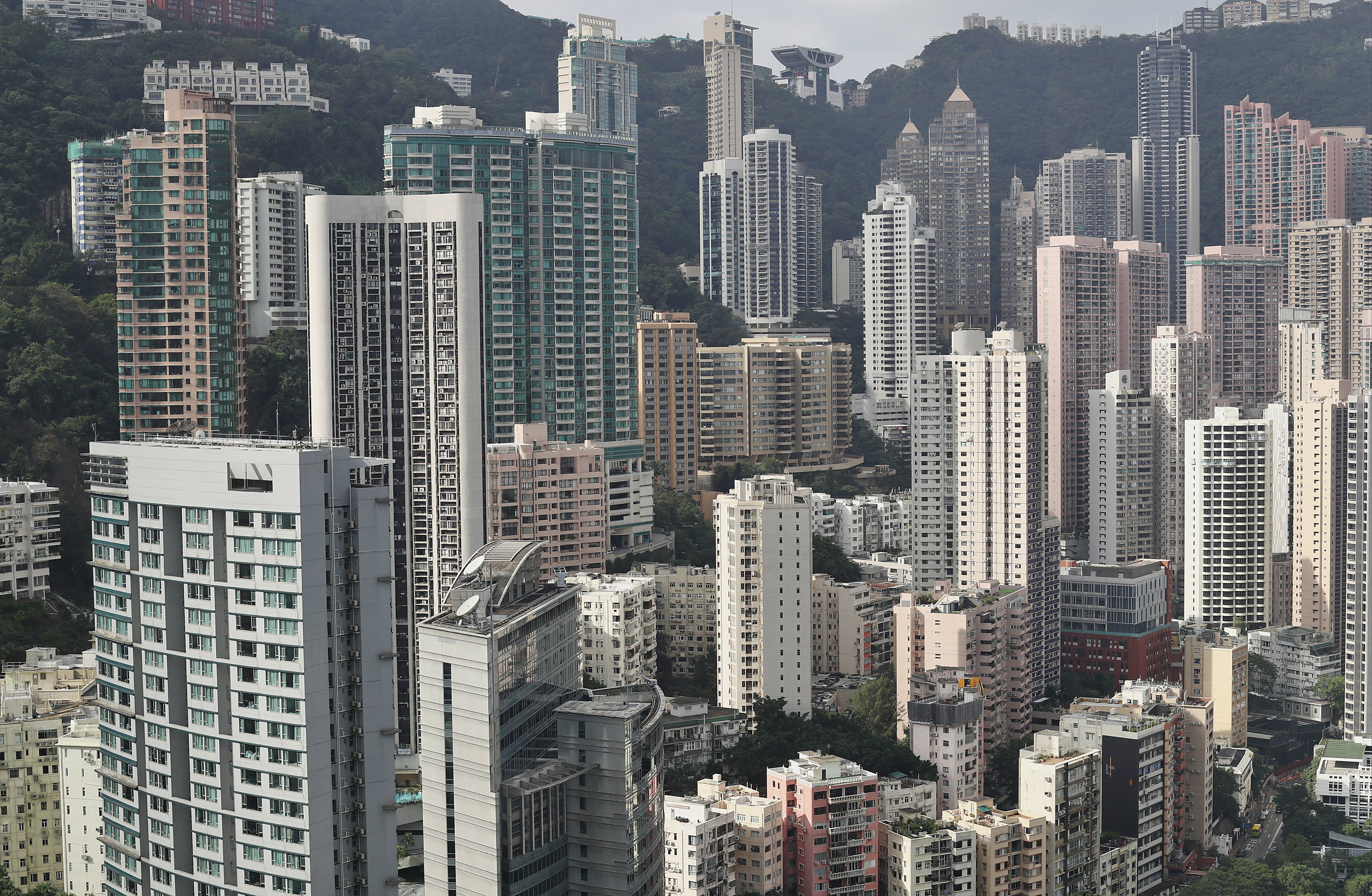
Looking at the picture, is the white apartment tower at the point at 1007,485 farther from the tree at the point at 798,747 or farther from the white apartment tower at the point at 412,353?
the white apartment tower at the point at 412,353

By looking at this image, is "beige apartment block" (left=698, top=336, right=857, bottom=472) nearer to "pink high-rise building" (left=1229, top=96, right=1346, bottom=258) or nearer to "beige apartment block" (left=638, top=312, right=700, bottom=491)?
"beige apartment block" (left=638, top=312, right=700, bottom=491)

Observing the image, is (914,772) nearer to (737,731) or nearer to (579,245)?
(737,731)

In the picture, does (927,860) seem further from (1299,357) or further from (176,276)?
(1299,357)

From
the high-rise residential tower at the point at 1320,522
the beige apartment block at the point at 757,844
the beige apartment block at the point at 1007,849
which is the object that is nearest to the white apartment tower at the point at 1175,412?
the high-rise residential tower at the point at 1320,522

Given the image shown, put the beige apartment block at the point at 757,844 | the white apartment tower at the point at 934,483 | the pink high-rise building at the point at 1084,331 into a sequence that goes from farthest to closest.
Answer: the pink high-rise building at the point at 1084,331
the white apartment tower at the point at 934,483
the beige apartment block at the point at 757,844

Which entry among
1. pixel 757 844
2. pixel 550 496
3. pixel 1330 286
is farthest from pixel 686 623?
pixel 1330 286

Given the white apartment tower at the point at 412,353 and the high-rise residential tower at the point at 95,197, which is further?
the high-rise residential tower at the point at 95,197
